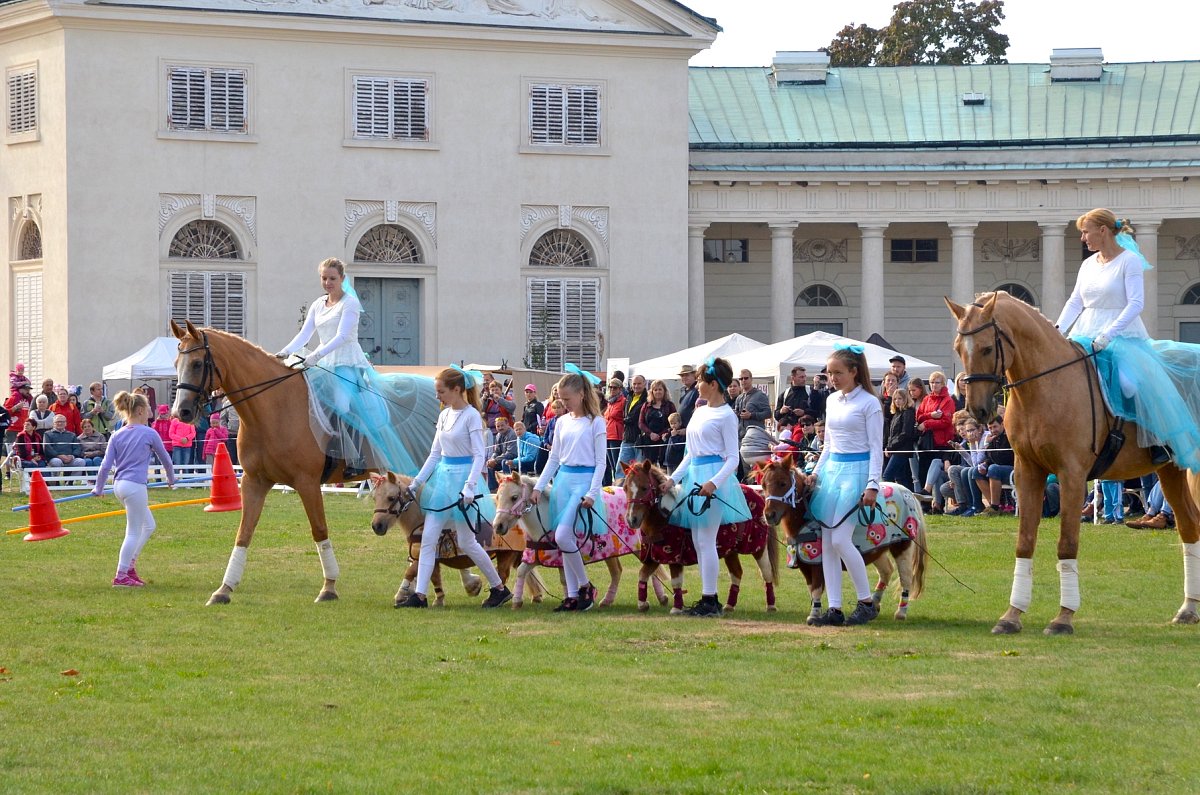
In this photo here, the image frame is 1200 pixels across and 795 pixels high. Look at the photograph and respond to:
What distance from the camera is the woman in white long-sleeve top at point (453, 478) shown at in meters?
13.9

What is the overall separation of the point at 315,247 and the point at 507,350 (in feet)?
18.3

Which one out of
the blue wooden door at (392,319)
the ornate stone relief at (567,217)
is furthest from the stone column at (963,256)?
the blue wooden door at (392,319)

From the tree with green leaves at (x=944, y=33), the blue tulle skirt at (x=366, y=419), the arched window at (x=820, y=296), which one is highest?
the tree with green leaves at (x=944, y=33)

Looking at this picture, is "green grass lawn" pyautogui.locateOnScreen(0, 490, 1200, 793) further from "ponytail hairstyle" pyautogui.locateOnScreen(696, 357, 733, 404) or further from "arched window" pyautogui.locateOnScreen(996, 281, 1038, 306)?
"arched window" pyautogui.locateOnScreen(996, 281, 1038, 306)

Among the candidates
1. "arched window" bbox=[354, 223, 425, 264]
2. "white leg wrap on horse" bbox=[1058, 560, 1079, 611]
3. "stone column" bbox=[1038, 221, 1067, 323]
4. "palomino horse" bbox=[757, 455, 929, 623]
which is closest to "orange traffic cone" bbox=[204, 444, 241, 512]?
"palomino horse" bbox=[757, 455, 929, 623]

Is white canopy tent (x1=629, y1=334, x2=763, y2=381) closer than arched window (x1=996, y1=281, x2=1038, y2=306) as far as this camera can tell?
Yes

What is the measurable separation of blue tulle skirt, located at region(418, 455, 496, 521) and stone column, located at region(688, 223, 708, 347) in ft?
107

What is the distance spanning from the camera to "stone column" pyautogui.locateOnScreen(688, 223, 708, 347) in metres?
46.6

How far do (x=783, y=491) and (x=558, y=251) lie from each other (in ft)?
110

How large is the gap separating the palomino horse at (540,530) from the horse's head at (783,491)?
5.20 ft

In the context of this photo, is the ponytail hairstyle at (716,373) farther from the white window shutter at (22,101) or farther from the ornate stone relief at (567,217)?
the white window shutter at (22,101)

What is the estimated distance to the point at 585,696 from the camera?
31.7 ft

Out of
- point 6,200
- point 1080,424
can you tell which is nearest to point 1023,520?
point 1080,424

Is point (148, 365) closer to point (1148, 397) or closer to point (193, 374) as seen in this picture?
point (193, 374)
